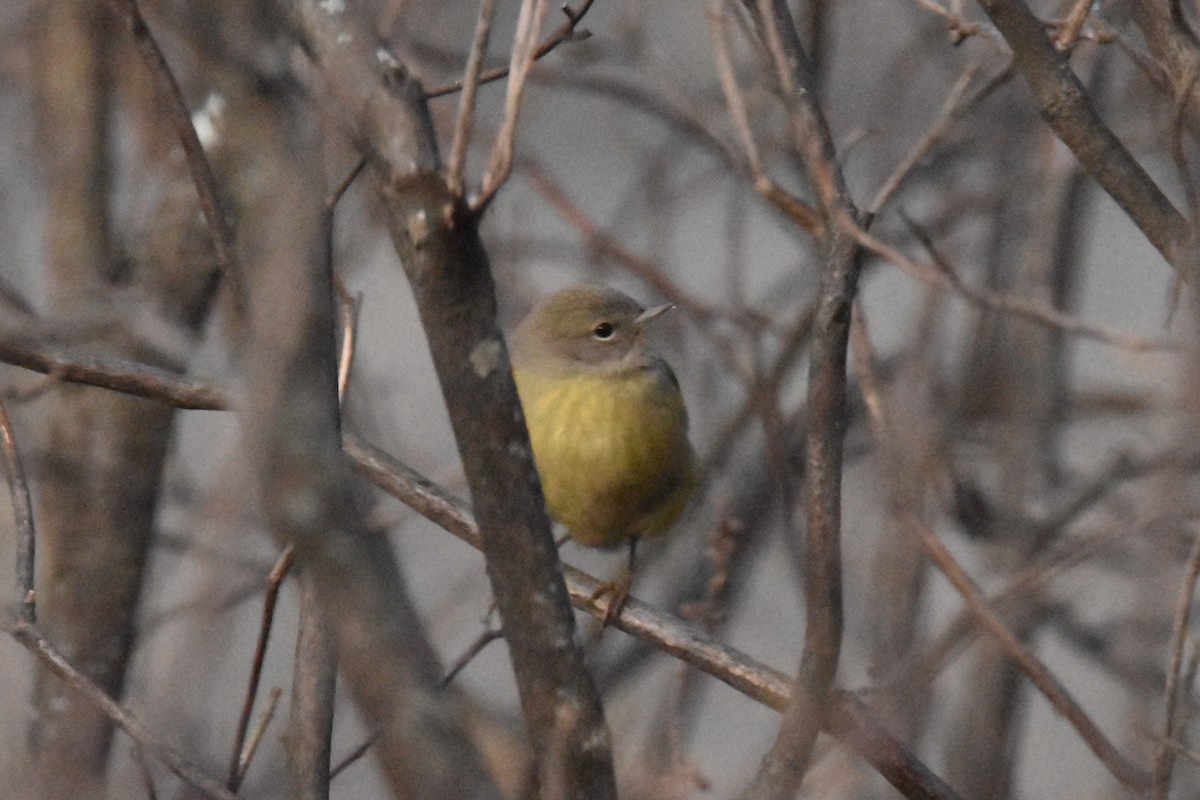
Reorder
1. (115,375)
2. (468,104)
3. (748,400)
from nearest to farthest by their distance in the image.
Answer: (468,104) < (115,375) < (748,400)

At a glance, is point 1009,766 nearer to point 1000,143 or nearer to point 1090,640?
point 1090,640

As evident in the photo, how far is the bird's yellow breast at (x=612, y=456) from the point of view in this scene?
4.59 meters

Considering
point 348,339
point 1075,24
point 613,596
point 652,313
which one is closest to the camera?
point 1075,24

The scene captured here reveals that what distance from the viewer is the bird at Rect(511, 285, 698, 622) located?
4.60 m

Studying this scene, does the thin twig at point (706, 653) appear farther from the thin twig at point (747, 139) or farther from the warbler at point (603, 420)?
the warbler at point (603, 420)

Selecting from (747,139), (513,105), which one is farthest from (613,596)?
(513,105)

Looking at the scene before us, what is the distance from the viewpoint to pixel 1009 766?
14.2 feet

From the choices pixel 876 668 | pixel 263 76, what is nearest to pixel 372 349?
pixel 876 668

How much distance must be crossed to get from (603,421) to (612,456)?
130 mm

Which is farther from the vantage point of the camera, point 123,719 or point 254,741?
point 254,741

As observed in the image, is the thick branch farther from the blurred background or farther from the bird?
the bird

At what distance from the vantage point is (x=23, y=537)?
2.36 meters

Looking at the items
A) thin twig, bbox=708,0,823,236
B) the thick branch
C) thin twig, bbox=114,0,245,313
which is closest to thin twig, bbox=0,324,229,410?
thin twig, bbox=114,0,245,313

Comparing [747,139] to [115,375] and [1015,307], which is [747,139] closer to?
[1015,307]
